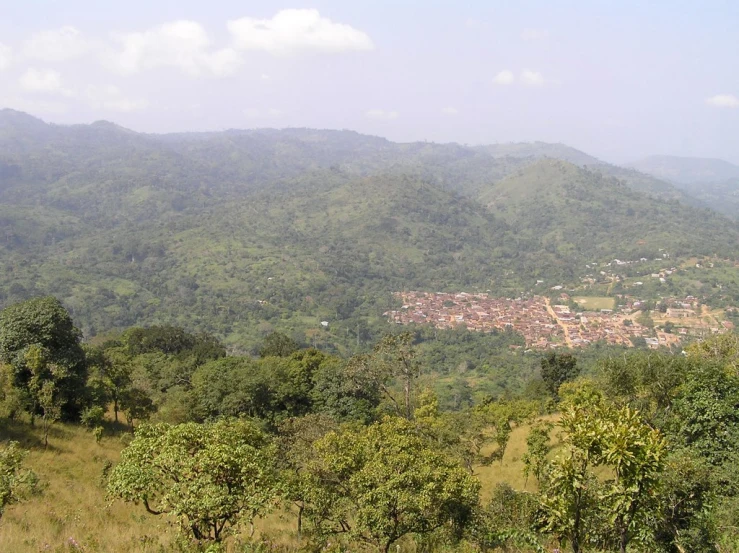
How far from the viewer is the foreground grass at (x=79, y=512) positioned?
23.2 ft

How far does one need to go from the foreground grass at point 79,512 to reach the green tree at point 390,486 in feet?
5.25

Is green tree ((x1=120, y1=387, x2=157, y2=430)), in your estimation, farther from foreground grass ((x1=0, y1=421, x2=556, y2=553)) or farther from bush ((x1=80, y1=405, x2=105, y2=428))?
bush ((x1=80, y1=405, x2=105, y2=428))

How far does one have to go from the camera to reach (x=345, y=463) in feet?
28.9

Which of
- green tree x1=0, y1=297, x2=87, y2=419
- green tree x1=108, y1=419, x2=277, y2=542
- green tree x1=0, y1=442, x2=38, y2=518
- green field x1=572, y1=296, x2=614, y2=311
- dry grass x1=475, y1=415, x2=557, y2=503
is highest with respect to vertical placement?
green tree x1=108, y1=419, x2=277, y2=542

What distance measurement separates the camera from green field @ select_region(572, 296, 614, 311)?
8788 centimetres

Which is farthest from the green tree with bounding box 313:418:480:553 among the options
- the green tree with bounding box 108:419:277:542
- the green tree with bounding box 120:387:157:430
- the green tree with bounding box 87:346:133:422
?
the green tree with bounding box 87:346:133:422

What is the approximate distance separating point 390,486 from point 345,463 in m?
1.14

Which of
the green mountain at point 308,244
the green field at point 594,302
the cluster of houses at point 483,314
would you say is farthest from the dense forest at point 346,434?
the cluster of houses at point 483,314

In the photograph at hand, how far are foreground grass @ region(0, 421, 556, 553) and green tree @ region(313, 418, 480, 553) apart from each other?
160 cm

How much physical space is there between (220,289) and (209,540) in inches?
3628

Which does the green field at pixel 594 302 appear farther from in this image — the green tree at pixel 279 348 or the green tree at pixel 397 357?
the green tree at pixel 397 357

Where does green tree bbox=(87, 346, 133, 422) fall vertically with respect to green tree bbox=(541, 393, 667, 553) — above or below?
below

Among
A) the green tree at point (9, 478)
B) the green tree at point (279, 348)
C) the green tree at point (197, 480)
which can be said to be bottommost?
the green tree at point (279, 348)

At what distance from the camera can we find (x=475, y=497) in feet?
34.4
